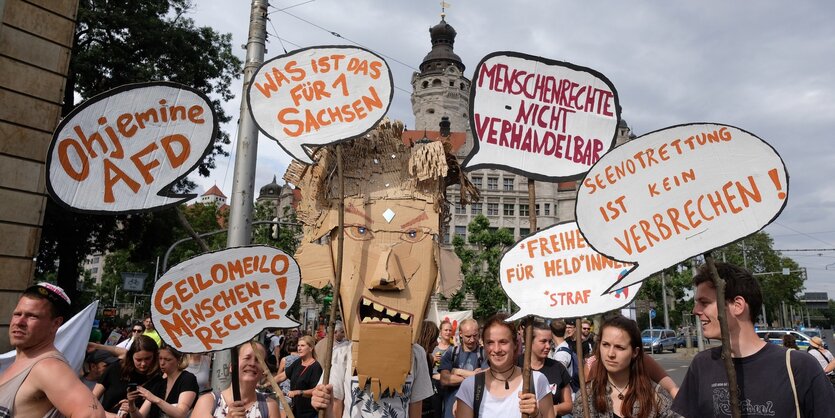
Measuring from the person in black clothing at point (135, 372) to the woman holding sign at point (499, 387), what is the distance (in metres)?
2.25

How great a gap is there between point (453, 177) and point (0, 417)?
2941 millimetres

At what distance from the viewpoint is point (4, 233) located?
5.27 meters

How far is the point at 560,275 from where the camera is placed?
10.7ft

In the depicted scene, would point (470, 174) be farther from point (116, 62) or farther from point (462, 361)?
point (462, 361)

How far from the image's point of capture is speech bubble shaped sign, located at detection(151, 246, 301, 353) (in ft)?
10.1

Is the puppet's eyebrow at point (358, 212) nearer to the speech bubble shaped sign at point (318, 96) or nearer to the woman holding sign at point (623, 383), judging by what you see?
the speech bubble shaped sign at point (318, 96)

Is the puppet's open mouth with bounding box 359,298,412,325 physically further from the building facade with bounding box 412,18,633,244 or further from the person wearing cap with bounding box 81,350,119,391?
the building facade with bounding box 412,18,633,244

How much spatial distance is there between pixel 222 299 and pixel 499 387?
5.32 ft

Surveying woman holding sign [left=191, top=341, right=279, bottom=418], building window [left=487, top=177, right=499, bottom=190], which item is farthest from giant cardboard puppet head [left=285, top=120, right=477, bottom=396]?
building window [left=487, top=177, right=499, bottom=190]

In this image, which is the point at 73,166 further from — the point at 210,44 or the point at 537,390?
the point at 210,44

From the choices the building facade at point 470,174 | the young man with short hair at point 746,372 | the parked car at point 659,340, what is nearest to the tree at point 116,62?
the young man with short hair at point 746,372

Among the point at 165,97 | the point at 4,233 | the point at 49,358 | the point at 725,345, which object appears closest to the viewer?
the point at 725,345

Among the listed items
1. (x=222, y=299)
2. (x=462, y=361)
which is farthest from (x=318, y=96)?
(x=462, y=361)

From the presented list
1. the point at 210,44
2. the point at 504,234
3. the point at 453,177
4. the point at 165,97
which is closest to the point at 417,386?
the point at 453,177
